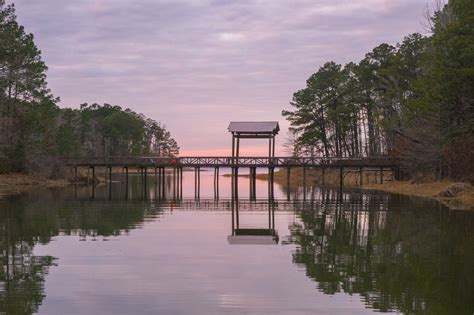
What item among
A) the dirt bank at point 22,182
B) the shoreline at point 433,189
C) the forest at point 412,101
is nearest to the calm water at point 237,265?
the shoreline at point 433,189

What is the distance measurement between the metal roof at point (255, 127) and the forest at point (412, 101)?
10477mm

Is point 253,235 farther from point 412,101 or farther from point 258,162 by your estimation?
point 258,162

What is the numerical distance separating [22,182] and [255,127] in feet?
75.2

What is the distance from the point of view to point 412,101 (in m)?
44.6

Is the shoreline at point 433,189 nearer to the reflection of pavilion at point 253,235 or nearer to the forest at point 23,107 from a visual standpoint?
the reflection of pavilion at point 253,235

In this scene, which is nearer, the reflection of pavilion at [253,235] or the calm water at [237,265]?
the calm water at [237,265]

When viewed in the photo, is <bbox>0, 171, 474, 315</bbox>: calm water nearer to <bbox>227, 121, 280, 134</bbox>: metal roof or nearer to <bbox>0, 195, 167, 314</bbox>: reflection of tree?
<bbox>0, 195, 167, 314</bbox>: reflection of tree

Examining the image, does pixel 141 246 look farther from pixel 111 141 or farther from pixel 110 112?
pixel 110 112

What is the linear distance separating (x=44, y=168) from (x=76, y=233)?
43703 millimetres

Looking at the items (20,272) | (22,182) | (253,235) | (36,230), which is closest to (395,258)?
(253,235)

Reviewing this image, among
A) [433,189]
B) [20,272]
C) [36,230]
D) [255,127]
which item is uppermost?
[255,127]

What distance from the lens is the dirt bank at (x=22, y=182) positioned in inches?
2076

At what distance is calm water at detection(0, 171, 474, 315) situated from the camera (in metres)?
11.4

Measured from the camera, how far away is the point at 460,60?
122 feet
